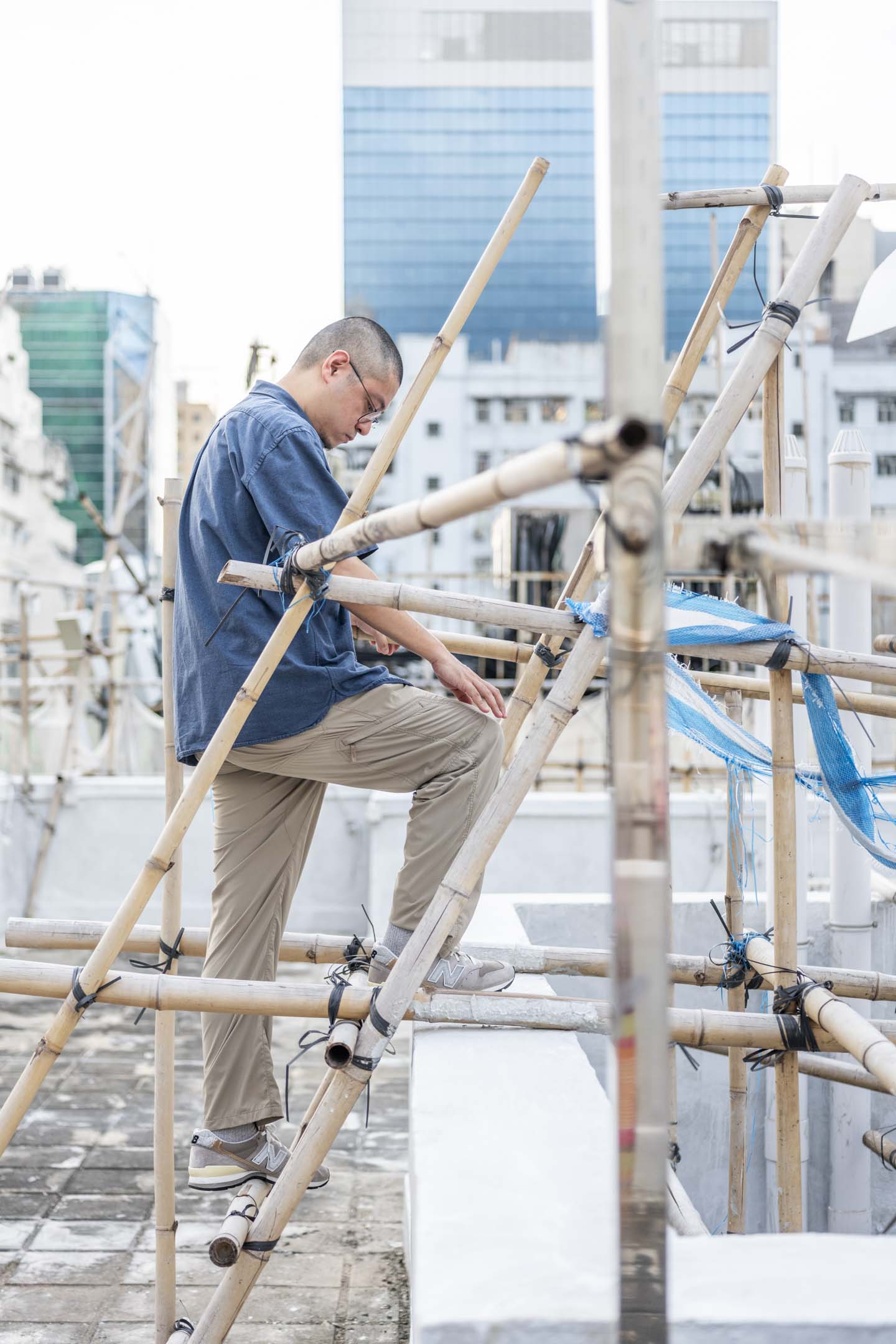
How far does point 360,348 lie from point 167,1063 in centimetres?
154

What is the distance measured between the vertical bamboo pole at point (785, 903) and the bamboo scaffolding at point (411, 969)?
1.77 feet

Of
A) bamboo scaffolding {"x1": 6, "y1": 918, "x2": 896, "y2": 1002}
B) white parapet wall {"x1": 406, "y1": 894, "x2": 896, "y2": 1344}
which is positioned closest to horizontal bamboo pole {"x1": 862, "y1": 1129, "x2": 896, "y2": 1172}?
bamboo scaffolding {"x1": 6, "y1": 918, "x2": 896, "y2": 1002}

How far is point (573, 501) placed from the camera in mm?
45094

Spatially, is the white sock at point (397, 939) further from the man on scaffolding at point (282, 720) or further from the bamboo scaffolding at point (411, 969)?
the bamboo scaffolding at point (411, 969)

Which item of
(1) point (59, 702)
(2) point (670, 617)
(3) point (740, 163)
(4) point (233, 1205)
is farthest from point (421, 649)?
(3) point (740, 163)

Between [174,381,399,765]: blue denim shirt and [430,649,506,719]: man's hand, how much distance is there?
17 cm

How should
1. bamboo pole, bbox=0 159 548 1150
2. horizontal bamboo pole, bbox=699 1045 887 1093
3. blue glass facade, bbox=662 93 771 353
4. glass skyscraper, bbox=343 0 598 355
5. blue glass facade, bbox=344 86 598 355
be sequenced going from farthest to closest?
blue glass facade, bbox=344 86 598 355
glass skyscraper, bbox=343 0 598 355
blue glass facade, bbox=662 93 771 353
horizontal bamboo pole, bbox=699 1045 887 1093
bamboo pole, bbox=0 159 548 1150

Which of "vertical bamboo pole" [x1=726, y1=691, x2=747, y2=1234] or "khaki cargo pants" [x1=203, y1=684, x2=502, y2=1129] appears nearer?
"khaki cargo pants" [x1=203, y1=684, x2=502, y2=1129]

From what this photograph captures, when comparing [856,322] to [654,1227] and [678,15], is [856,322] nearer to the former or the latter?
[654,1227]

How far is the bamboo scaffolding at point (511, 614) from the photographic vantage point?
2021 mm

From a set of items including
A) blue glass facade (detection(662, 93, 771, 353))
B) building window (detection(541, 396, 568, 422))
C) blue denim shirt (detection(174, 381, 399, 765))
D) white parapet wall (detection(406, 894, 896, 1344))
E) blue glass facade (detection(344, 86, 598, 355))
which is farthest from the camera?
blue glass facade (detection(344, 86, 598, 355))

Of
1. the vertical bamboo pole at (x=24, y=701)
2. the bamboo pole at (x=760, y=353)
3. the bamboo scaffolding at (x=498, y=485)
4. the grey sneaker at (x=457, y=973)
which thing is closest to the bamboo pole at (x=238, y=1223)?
the grey sneaker at (x=457, y=973)

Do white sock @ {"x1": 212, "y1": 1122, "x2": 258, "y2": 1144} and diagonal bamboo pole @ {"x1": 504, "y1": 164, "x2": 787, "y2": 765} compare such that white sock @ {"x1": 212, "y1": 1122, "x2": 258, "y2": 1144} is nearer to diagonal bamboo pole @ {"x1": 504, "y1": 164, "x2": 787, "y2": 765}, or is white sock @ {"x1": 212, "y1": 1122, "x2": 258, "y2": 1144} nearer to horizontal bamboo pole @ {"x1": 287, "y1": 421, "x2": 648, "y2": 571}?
diagonal bamboo pole @ {"x1": 504, "y1": 164, "x2": 787, "y2": 765}

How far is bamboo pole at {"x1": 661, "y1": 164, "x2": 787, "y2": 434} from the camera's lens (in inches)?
99.7
